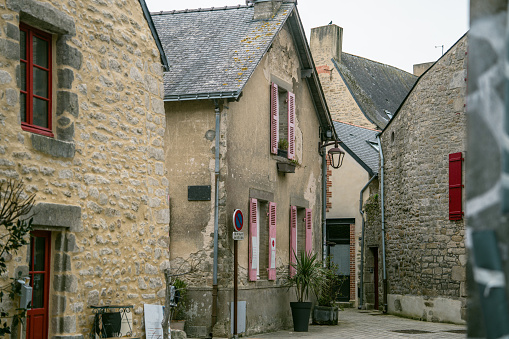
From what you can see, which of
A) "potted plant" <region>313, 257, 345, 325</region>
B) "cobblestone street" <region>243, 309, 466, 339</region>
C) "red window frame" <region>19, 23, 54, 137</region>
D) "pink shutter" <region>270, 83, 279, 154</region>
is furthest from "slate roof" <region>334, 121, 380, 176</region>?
"red window frame" <region>19, 23, 54, 137</region>

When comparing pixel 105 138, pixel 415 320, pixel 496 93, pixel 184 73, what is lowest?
pixel 415 320

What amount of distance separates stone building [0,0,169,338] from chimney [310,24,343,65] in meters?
22.9

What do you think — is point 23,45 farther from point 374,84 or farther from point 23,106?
point 374,84

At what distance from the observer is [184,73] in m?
14.0

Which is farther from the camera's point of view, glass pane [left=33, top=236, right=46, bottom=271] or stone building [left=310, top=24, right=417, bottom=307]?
stone building [left=310, top=24, right=417, bottom=307]

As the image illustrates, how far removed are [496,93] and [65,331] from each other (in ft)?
20.1

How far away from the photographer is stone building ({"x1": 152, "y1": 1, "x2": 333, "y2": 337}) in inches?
518

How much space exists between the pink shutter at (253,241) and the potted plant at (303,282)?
4.67ft

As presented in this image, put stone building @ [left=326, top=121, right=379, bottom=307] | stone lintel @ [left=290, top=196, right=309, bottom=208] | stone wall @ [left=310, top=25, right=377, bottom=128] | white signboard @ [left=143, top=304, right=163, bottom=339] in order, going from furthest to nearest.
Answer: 1. stone wall @ [left=310, top=25, right=377, bottom=128]
2. stone building @ [left=326, top=121, right=379, bottom=307]
3. stone lintel @ [left=290, top=196, right=309, bottom=208]
4. white signboard @ [left=143, top=304, right=163, bottom=339]

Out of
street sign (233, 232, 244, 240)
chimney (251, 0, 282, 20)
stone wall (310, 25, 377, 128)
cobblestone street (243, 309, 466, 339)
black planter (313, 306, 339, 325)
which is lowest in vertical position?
cobblestone street (243, 309, 466, 339)

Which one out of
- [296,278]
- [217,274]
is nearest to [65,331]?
[217,274]

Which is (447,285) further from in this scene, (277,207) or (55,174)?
(55,174)

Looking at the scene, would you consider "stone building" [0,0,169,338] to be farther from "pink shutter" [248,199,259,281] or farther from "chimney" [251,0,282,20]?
"chimney" [251,0,282,20]

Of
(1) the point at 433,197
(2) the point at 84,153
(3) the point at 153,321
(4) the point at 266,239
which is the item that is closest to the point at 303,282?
(4) the point at 266,239
